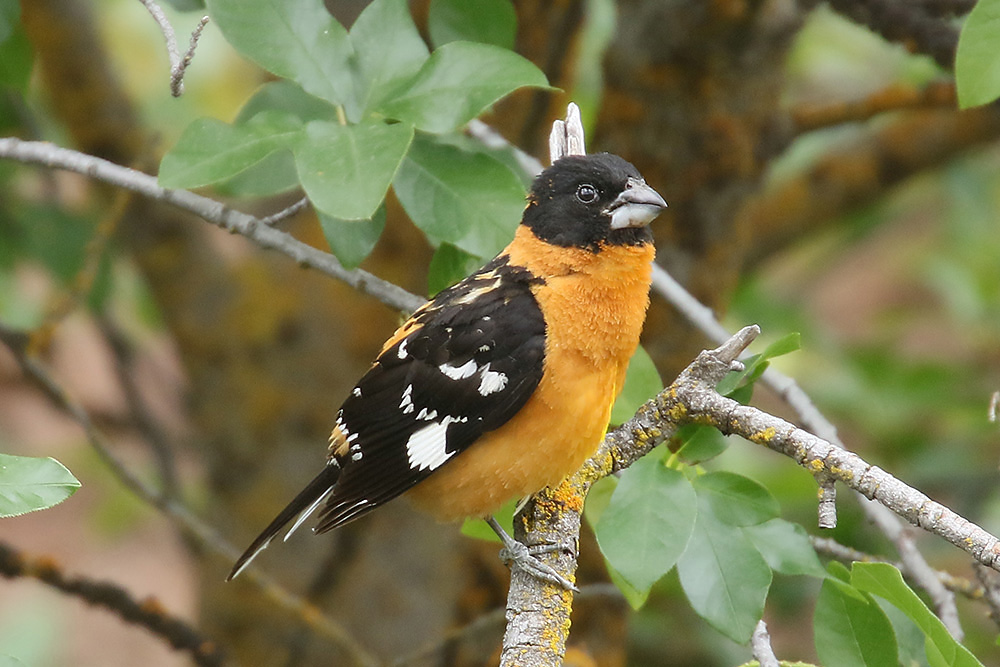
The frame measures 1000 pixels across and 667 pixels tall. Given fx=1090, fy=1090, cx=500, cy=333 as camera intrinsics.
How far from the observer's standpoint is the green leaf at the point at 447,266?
2.78m

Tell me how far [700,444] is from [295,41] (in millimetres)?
1218

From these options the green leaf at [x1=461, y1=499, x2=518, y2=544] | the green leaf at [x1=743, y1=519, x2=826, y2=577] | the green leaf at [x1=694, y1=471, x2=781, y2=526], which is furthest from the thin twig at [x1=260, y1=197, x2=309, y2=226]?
the green leaf at [x1=743, y1=519, x2=826, y2=577]

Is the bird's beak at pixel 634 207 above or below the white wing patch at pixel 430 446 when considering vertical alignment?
above

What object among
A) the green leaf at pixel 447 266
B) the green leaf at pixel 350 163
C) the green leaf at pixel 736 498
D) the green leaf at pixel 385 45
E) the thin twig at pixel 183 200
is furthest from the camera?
the green leaf at pixel 447 266

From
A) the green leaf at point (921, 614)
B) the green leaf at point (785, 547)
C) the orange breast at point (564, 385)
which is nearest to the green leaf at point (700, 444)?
the green leaf at point (785, 547)

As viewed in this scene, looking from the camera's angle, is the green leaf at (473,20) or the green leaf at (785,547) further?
the green leaf at (473,20)

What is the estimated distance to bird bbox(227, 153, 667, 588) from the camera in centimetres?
265

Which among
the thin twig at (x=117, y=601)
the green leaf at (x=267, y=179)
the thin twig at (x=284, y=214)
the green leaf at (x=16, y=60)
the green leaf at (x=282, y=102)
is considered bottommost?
the thin twig at (x=117, y=601)

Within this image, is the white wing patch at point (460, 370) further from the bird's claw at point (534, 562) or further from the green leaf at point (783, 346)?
the green leaf at point (783, 346)

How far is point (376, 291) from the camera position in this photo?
2678 millimetres

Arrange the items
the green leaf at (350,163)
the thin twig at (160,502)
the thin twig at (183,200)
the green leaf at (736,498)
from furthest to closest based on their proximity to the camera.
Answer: the thin twig at (160,502) → the thin twig at (183,200) → the green leaf at (736,498) → the green leaf at (350,163)

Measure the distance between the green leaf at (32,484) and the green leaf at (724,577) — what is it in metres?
1.16

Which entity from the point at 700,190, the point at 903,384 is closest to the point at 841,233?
the point at 903,384

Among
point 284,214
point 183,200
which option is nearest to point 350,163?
point 284,214
